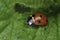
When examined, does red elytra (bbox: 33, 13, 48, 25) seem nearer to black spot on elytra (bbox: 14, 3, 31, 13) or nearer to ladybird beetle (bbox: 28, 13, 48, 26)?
ladybird beetle (bbox: 28, 13, 48, 26)

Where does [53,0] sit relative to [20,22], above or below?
above

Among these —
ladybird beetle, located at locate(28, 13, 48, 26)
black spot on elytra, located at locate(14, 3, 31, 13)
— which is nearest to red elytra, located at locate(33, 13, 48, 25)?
ladybird beetle, located at locate(28, 13, 48, 26)

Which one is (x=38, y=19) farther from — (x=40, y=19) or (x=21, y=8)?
(x=21, y=8)

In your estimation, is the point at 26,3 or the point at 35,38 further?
the point at 26,3

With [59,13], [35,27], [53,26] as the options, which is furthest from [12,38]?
[59,13]

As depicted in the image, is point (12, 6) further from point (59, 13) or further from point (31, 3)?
point (59, 13)

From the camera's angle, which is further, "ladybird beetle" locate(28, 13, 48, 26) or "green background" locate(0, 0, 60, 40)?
"ladybird beetle" locate(28, 13, 48, 26)
